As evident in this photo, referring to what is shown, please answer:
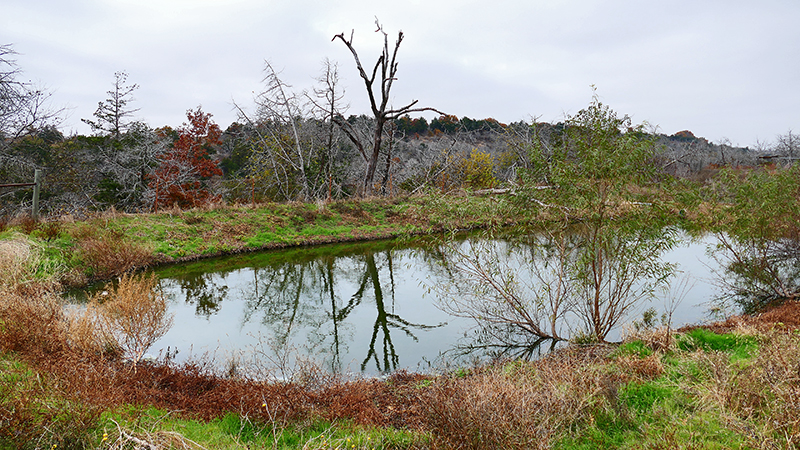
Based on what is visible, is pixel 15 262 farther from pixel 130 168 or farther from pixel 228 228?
→ pixel 130 168

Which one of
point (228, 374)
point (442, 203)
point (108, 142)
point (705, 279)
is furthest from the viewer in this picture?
point (108, 142)

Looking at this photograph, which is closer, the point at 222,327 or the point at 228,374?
the point at 228,374

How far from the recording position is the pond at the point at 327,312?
7.71 m

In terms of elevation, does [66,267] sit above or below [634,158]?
below

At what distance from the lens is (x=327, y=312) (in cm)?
1027

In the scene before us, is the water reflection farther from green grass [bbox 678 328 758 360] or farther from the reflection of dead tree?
green grass [bbox 678 328 758 360]

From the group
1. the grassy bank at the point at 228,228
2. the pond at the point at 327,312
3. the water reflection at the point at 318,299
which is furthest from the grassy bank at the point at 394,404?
the grassy bank at the point at 228,228

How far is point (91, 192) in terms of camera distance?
69.1ft

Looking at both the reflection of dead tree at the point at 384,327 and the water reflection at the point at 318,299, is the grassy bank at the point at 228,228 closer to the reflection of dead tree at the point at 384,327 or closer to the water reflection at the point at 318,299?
the water reflection at the point at 318,299

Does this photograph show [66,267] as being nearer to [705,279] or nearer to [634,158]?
[634,158]

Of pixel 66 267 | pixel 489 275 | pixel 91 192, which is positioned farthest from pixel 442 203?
pixel 91 192

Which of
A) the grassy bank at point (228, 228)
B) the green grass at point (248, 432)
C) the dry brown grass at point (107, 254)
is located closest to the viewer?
the green grass at point (248, 432)

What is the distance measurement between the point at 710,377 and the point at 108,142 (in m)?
26.1

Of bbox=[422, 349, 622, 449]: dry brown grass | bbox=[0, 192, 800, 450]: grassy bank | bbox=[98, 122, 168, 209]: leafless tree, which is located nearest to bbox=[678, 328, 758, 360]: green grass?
bbox=[0, 192, 800, 450]: grassy bank
